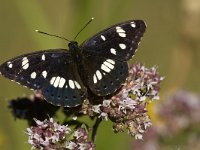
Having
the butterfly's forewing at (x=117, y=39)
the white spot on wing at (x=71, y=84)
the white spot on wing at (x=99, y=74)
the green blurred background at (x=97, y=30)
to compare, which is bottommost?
the white spot on wing at (x=71, y=84)

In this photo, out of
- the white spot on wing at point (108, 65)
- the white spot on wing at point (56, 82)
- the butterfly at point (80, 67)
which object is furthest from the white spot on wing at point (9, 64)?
the white spot on wing at point (108, 65)

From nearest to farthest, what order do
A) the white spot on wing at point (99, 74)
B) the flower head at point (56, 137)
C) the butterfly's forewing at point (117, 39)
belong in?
1. the flower head at point (56, 137)
2. the white spot on wing at point (99, 74)
3. the butterfly's forewing at point (117, 39)

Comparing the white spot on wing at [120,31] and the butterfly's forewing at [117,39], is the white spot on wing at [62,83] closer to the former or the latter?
the butterfly's forewing at [117,39]

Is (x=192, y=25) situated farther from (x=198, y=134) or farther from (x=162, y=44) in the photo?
(x=162, y=44)

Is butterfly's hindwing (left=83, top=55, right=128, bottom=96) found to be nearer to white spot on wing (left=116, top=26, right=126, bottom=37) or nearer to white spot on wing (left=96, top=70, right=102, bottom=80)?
white spot on wing (left=96, top=70, right=102, bottom=80)

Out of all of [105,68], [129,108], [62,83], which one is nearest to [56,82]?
[62,83]

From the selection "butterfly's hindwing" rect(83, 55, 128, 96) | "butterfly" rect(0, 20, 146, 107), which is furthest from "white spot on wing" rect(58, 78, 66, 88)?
"butterfly's hindwing" rect(83, 55, 128, 96)

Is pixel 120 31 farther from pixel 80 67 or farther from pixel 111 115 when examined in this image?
pixel 111 115
